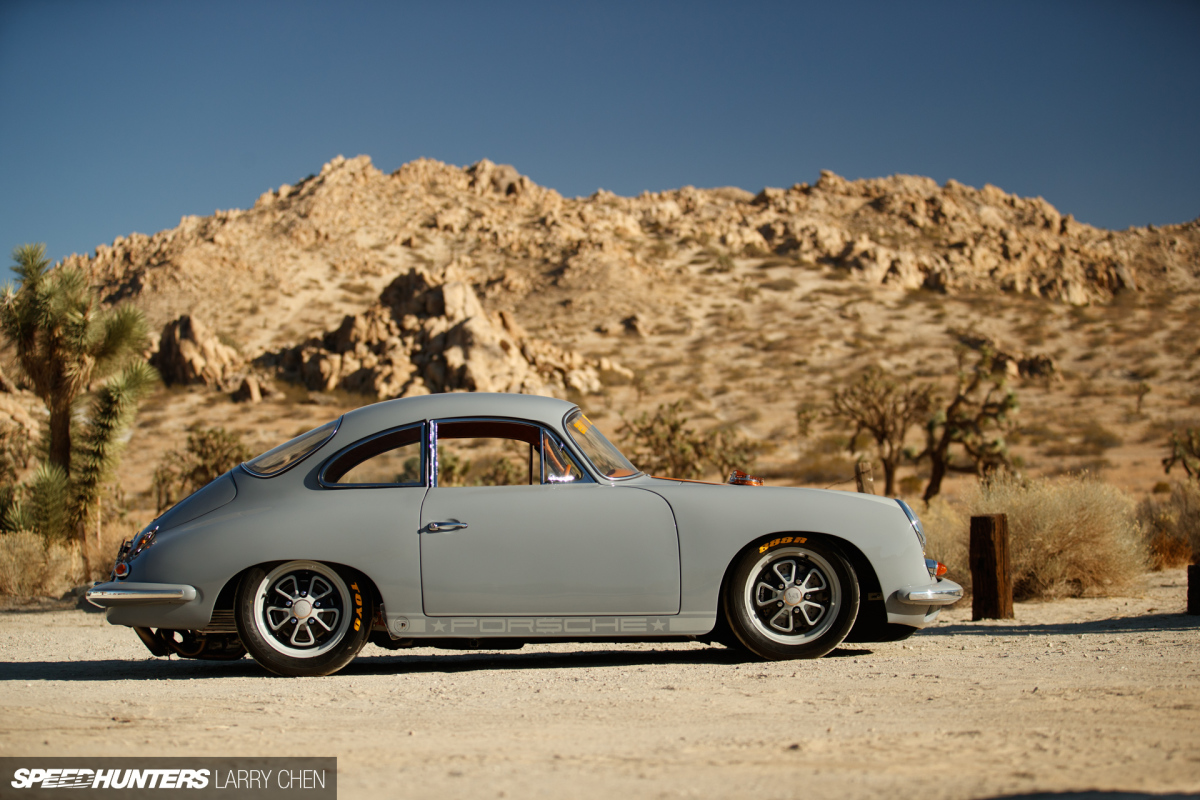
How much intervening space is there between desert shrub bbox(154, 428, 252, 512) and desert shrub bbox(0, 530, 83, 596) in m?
14.0

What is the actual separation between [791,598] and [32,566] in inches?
454

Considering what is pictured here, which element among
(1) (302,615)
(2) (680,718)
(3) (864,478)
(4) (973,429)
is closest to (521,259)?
(4) (973,429)

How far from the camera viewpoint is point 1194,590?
792cm

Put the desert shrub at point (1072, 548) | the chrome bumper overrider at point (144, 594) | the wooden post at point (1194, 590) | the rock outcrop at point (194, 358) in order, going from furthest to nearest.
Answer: the rock outcrop at point (194, 358)
the desert shrub at point (1072, 548)
the wooden post at point (1194, 590)
the chrome bumper overrider at point (144, 594)

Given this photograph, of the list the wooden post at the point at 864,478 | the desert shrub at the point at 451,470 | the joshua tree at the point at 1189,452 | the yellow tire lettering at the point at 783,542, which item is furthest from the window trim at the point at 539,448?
the joshua tree at the point at 1189,452

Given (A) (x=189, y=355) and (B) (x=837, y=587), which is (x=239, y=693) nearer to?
(B) (x=837, y=587)

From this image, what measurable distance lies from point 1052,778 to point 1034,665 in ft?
8.42

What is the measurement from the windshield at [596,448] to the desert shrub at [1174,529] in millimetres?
8889

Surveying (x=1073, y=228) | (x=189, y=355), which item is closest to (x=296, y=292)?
(x=189, y=355)

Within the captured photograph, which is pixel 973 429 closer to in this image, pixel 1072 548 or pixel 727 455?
pixel 727 455

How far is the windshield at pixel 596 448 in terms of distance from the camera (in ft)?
18.1

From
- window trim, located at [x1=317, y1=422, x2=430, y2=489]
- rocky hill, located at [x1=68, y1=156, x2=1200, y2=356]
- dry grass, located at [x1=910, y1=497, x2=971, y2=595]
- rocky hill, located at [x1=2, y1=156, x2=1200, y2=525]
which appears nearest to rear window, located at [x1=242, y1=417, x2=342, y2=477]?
window trim, located at [x1=317, y1=422, x2=430, y2=489]

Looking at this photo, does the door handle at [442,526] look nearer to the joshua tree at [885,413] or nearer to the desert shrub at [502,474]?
the desert shrub at [502,474]

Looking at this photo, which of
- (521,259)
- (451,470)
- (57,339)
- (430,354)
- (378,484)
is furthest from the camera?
(521,259)
